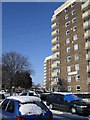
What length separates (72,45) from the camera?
5259 centimetres

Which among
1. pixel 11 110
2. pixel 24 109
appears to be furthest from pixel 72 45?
pixel 24 109

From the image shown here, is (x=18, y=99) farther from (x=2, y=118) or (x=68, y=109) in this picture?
(x=68, y=109)

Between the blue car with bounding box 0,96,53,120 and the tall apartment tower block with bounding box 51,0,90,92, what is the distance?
3862 cm

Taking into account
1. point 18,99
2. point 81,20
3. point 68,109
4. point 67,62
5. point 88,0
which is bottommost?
point 68,109

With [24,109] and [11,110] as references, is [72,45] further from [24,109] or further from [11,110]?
[24,109]

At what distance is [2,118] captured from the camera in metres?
7.96

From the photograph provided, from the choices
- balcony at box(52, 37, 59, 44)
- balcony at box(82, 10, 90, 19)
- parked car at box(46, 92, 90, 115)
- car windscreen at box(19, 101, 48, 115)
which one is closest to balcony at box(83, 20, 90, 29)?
balcony at box(82, 10, 90, 19)

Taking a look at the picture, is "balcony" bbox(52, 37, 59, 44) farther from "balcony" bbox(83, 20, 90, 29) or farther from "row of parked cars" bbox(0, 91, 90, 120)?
"row of parked cars" bbox(0, 91, 90, 120)

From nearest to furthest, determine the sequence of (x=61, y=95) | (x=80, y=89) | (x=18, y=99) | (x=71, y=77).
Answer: (x=18, y=99), (x=61, y=95), (x=80, y=89), (x=71, y=77)

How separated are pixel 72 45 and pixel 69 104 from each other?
3807 centimetres

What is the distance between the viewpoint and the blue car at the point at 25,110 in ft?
→ 23.3

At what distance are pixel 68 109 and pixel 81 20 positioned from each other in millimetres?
37799

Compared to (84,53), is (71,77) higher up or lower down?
lower down

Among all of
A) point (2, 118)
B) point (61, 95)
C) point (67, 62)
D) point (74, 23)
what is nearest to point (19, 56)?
point (67, 62)
